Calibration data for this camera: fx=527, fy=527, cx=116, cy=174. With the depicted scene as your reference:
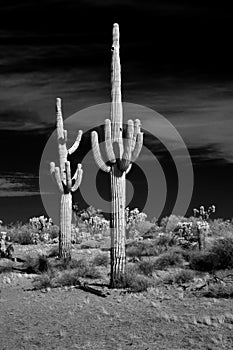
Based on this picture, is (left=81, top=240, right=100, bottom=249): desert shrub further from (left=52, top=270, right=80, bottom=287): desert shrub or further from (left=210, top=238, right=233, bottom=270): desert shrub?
(left=52, top=270, right=80, bottom=287): desert shrub

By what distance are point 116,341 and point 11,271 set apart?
10036mm

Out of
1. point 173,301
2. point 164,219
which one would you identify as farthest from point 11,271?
point 164,219

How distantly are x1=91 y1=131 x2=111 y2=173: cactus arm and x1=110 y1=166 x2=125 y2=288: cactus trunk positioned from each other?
224 millimetres

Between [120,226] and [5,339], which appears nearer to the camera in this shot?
[5,339]

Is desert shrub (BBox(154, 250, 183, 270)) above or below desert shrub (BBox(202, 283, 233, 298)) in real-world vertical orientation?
above

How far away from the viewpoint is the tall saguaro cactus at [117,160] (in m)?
14.0

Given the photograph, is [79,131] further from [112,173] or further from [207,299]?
[207,299]

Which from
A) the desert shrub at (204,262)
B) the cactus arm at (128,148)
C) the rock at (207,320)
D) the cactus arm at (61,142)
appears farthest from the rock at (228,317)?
the cactus arm at (61,142)

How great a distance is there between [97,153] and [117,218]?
1831 mm

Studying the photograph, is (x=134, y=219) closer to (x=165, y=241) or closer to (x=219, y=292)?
(x=165, y=241)

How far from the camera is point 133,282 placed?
13.3 m

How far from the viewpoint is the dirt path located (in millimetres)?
8648

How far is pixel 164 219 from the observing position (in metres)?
36.0

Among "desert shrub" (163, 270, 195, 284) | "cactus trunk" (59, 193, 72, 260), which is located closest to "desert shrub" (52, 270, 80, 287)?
"desert shrub" (163, 270, 195, 284)
